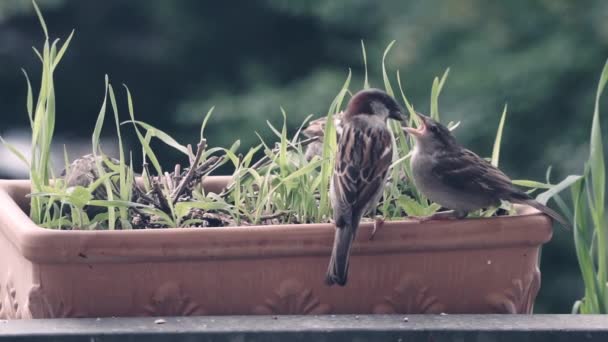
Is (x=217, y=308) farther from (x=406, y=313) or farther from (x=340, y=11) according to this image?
(x=340, y=11)

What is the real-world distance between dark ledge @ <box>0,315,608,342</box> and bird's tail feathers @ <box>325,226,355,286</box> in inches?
2.7

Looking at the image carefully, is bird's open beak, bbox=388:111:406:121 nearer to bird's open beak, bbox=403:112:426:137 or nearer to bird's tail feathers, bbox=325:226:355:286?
bird's open beak, bbox=403:112:426:137

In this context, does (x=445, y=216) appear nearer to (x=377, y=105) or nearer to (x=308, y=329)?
(x=377, y=105)

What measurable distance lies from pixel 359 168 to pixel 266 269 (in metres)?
0.37

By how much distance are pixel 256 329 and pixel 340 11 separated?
6159mm

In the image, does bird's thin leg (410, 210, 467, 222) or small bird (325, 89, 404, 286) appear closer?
small bird (325, 89, 404, 286)

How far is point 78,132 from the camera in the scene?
379 inches

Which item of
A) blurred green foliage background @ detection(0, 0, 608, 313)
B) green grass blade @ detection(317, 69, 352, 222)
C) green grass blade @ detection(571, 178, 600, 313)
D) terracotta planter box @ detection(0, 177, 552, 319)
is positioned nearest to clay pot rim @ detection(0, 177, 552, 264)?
terracotta planter box @ detection(0, 177, 552, 319)

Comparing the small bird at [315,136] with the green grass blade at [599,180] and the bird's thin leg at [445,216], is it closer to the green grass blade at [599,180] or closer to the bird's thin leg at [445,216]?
the bird's thin leg at [445,216]

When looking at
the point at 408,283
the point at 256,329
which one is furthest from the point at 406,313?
the point at 256,329

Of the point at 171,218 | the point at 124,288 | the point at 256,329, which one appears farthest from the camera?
the point at 171,218

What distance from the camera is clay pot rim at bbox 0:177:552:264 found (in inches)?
79.1

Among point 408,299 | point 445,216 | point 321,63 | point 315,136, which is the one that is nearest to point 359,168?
point 445,216

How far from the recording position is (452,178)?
97.5 inches
